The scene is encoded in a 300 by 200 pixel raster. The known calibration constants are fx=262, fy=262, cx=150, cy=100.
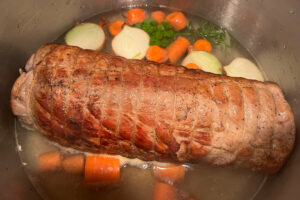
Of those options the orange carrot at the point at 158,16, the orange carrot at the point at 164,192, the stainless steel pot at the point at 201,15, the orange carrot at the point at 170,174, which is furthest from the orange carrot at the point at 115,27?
the orange carrot at the point at 164,192

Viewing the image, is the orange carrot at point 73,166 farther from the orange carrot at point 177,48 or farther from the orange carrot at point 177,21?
the orange carrot at point 177,21

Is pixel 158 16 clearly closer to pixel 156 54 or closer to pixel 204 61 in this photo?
pixel 156 54

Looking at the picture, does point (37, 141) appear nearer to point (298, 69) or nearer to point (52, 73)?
point (52, 73)

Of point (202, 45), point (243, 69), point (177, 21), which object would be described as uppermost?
point (177, 21)

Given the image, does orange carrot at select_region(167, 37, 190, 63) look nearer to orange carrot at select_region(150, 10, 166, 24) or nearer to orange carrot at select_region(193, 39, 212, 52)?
orange carrot at select_region(193, 39, 212, 52)

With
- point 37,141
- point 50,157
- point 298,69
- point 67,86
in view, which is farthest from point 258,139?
point 37,141

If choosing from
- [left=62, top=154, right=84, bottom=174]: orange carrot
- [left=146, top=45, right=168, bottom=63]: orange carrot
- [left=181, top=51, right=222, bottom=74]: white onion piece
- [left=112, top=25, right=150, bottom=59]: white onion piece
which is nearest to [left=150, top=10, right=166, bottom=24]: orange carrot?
[left=112, top=25, right=150, bottom=59]: white onion piece

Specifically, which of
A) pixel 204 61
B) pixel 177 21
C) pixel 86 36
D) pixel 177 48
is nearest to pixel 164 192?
pixel 204 61
